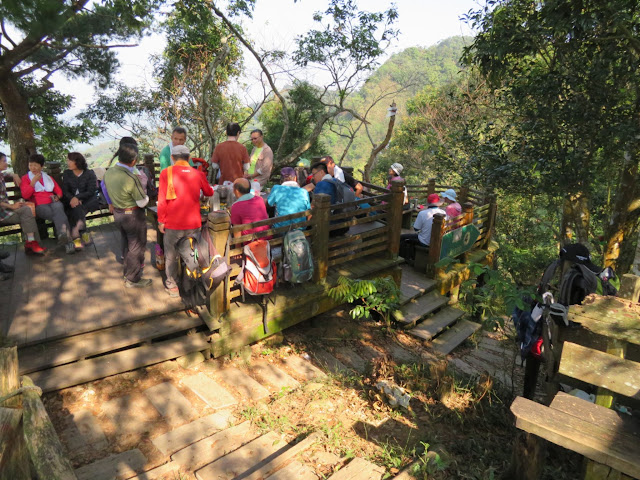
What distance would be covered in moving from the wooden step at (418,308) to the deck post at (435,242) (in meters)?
0.47

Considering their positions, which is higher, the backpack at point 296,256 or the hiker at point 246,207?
the hiker at point 246,207

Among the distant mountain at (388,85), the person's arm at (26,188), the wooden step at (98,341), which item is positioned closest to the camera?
the wooden step at (98,341)

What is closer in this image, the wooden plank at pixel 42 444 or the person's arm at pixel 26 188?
the wooden plank at pixel 42 444

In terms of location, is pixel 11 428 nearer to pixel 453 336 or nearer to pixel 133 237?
pixel 133 237

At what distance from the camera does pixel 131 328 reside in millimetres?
4934

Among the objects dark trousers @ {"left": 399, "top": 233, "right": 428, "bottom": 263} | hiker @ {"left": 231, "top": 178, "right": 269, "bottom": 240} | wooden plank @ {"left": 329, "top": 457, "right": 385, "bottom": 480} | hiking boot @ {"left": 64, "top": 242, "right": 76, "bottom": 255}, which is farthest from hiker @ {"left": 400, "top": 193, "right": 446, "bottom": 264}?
hiking boot @ {"left": 64, "top": 242, "right": 76, "bottom": 255}


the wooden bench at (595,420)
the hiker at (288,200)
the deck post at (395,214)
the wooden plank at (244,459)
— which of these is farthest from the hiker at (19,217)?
the wooden bench at (595,420)

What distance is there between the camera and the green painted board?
805 cm

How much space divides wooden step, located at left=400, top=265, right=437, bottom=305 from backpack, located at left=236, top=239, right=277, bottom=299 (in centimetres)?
295

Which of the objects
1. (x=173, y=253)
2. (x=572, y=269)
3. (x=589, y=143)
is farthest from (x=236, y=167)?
(x=589, y=143)

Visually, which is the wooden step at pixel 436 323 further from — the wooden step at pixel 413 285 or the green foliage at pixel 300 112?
the green foliage at pixel 300 112

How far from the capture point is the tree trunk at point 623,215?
28.4 ft

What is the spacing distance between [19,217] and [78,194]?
90 cm

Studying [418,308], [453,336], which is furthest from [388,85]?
[453,336]
